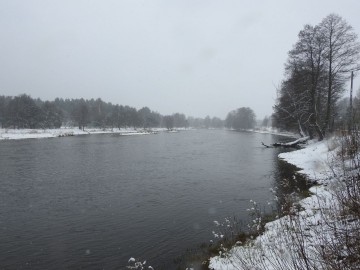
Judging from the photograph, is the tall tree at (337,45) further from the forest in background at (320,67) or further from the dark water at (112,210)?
the dark water at (112,210)

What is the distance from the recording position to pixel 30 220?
13.7m

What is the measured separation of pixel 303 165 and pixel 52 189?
71.1 feet

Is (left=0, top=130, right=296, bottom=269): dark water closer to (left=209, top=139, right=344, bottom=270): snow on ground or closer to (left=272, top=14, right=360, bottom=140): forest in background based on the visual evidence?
(left=209, top=139, right=344, bottom=270): snow on ground

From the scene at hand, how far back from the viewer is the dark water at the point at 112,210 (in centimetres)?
1041

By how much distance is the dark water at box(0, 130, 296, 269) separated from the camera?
1041 cm

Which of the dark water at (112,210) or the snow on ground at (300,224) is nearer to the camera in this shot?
the snow on ground at (300,224)

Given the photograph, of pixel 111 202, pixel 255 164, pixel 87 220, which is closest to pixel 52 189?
pixel 111 202

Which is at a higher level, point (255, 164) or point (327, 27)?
point (327, 27)

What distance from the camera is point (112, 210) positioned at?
15266mm

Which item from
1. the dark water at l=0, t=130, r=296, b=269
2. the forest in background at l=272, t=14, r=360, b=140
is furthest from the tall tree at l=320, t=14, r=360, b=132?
the dark water at l=0, t=130, r=296, b=269

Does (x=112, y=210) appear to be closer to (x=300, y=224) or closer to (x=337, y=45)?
(x=300, y=224)

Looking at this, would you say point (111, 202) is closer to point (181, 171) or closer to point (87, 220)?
point (87, 220)

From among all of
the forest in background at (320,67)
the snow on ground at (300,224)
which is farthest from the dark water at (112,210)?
the forest in background at (320,67)

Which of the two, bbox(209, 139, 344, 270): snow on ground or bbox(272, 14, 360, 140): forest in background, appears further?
bbox(272, 14, 360, 140): forest in background
